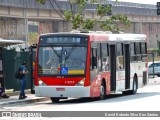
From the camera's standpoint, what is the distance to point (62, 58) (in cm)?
2864

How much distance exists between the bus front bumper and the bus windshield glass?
61 cm

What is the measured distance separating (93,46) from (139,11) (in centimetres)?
7790

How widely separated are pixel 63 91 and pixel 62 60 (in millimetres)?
1285

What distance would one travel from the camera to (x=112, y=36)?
1264 inches

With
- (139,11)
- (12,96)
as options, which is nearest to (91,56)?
(12,96)

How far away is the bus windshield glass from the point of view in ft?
93.3

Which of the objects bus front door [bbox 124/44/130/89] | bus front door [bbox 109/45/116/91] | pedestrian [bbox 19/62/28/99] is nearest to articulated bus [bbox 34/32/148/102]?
bus front door [bbox 109/45/116/91]

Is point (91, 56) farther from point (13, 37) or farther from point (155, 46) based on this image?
point (155, 46)

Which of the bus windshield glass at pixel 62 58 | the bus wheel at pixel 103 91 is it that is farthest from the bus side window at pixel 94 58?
the bus wheel at pixel 103 91

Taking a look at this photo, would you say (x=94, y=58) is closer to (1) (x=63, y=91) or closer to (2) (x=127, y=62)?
(1) (x=63, y=91)

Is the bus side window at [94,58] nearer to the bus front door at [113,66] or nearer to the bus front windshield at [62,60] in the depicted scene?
the bus front windshield at [62,60]

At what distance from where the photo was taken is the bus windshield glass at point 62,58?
93.3 feet

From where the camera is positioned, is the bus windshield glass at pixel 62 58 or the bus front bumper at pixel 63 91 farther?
the bus windshield glass at pixel 62 58

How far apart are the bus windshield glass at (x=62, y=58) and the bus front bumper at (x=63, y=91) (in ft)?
1.99
